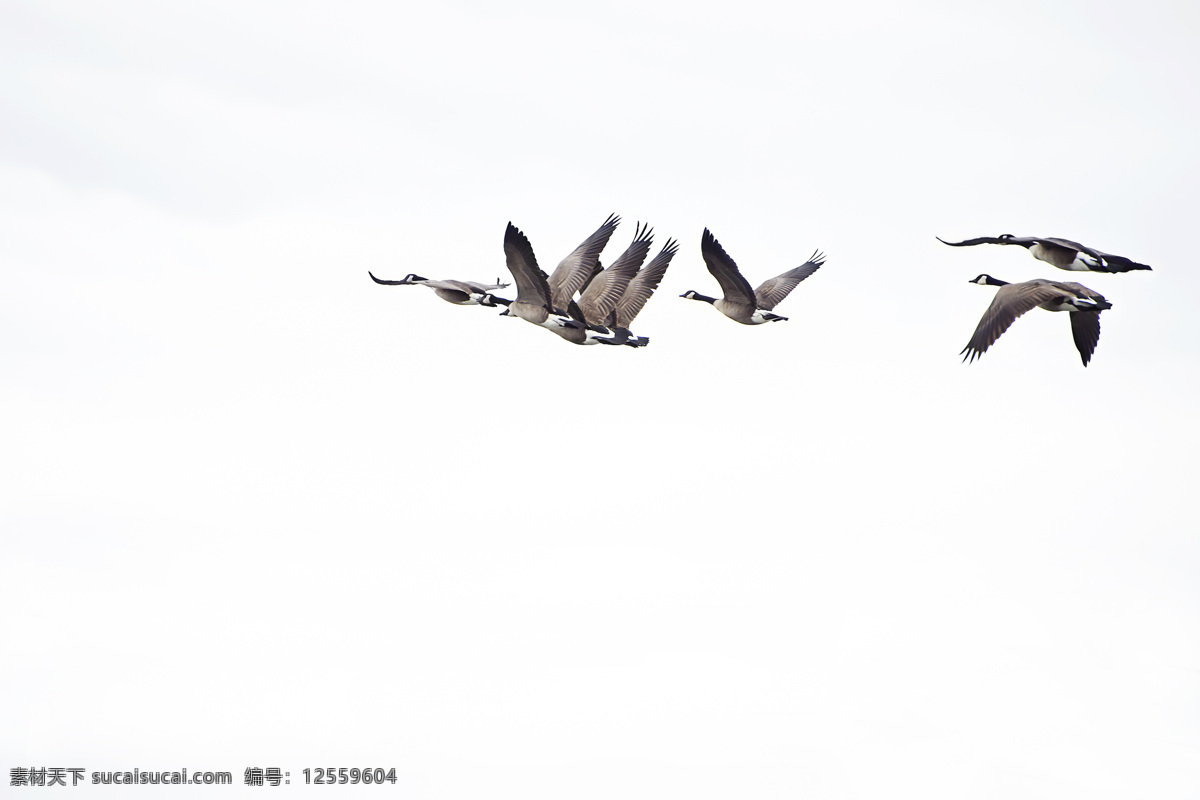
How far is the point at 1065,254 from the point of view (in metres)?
29.9

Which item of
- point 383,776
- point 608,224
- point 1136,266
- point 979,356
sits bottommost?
point 383,776

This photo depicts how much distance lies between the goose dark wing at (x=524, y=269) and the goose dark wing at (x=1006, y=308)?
30.2ft

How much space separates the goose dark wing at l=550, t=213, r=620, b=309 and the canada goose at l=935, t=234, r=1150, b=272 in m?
8.47

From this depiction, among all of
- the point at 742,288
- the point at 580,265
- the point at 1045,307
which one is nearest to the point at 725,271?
the point at 742,288

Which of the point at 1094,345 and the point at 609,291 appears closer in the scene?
the point at 1094,345

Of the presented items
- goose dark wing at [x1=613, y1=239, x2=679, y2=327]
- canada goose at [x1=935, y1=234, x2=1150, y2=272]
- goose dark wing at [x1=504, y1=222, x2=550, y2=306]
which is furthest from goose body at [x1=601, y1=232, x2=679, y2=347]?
canada goose at [x1=935, y1=234, x2=1150, y2=272]

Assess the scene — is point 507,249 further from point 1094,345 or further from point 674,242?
point 1094,345

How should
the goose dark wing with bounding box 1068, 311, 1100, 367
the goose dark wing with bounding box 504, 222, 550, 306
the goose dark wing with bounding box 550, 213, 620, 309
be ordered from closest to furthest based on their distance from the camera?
the goose dark wing with bounding box 504, 222, 550, 306 < the goose dark wing with bounding box 1068, 311, 1100, 367 < the goose dark wing with bounding box 550, 213, 620, 309

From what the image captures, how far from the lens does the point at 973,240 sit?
99.1 ft

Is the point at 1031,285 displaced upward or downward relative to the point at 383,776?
upward

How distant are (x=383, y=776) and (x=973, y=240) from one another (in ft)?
63.7

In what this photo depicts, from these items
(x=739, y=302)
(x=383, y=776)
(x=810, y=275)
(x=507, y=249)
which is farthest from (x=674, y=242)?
(x=383, y=776)

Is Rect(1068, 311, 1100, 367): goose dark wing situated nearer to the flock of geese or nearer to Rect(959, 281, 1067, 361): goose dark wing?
the flock of geese

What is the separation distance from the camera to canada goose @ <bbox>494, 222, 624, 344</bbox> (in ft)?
96.3
